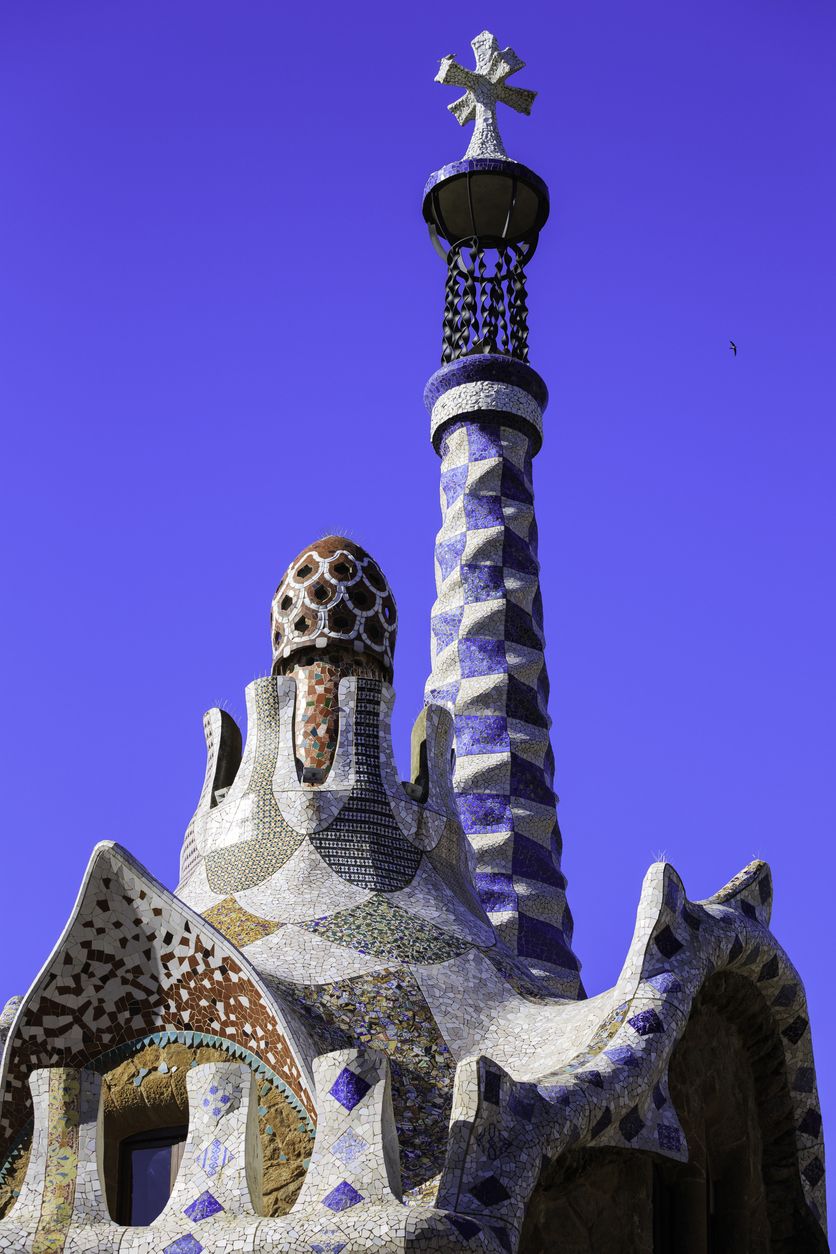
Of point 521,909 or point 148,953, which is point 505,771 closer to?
point 521,909

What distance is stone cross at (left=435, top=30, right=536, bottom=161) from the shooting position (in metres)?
13.6

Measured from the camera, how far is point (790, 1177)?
25.0ft

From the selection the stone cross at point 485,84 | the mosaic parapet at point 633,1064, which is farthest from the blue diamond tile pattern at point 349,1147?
the stone cross at point 485,84

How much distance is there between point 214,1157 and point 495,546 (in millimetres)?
6540

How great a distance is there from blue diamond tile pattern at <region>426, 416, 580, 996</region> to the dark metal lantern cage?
0.85m

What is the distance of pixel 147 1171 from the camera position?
21.7 feet

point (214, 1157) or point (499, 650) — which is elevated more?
point (499, 650)

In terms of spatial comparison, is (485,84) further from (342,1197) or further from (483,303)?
(342,1197)

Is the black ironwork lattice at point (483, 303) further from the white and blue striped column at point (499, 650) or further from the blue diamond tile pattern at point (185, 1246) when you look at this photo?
the blue diamond tile pattern at point (185, 1246)

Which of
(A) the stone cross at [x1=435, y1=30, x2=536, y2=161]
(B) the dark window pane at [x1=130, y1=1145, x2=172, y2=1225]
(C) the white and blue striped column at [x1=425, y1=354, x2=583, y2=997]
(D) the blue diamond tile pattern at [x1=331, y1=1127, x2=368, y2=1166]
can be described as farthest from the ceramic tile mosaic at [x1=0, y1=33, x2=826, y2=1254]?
(A) the stone cross at [x1=435, y1=30, x2=536, y2=161]

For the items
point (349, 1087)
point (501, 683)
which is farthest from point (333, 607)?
point (501, 683)

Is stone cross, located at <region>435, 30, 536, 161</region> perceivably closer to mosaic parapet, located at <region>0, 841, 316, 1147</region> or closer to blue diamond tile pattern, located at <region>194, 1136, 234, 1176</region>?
mosaic parapet, located at <region>0, 841, 316, 1147</region>

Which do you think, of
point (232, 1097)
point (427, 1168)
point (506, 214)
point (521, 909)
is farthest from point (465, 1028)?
point (506, 214)

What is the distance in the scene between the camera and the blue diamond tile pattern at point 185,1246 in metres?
5.57
